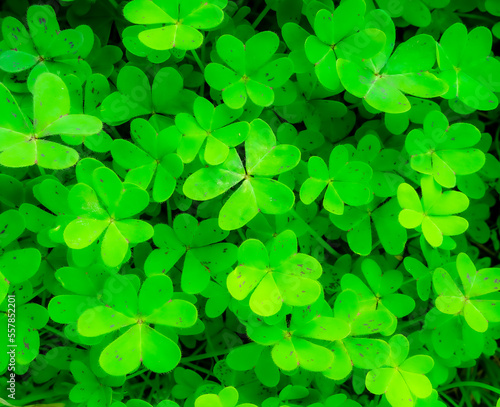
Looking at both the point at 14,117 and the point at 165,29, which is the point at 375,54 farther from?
the point at 14,117

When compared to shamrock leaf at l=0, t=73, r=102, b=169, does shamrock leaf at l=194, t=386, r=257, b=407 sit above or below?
below

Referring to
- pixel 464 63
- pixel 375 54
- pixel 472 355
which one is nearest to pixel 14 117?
pixel 375 54

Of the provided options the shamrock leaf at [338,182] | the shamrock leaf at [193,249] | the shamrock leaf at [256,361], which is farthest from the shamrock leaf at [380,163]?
the shamrock leaf at [256,361]

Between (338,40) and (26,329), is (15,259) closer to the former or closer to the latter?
(26,329)

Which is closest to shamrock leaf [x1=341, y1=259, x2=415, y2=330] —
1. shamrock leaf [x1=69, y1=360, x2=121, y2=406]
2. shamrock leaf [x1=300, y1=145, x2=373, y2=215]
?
shamrock leaf [x1=300, y1=145, x2=373, y2=215]

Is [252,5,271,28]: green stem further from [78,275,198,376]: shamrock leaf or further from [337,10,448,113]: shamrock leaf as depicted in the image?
[78,275,198,376]: shamrock leaf

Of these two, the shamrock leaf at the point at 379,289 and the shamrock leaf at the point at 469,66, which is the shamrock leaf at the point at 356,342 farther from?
the shamrock leaf at the point at 469,66

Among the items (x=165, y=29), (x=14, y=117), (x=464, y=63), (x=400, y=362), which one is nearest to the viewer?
(x=14, y=117)
